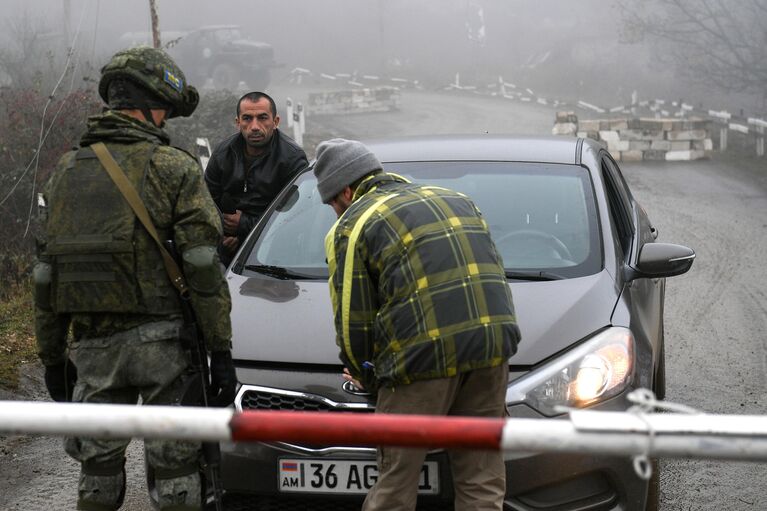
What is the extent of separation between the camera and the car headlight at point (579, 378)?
360 centimetres

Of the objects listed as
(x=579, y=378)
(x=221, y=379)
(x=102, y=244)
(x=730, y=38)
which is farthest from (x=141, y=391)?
(x=730, y=38)

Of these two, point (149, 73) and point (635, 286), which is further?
point (635, 286)

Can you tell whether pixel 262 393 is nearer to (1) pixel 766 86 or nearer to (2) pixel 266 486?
(2) pixel 266 486

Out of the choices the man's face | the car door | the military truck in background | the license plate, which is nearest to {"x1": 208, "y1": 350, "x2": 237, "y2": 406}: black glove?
the license plate

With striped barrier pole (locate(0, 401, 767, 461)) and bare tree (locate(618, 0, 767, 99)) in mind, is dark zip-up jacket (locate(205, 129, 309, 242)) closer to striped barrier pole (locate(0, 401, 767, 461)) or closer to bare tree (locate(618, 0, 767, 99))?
striped barrier pole (locate(0, 401, 767, 461))

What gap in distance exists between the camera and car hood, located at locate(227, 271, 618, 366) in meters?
3.80

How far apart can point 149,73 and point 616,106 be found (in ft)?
93.5

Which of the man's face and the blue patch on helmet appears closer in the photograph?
the blue patch on helmet

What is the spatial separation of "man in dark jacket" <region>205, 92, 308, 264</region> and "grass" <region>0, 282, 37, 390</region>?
1.71m

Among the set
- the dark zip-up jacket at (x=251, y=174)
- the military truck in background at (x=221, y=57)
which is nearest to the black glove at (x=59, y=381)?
the dark zip-up jacket at (x=251, y=174)

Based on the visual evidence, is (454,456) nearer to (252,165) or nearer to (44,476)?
(44,476)

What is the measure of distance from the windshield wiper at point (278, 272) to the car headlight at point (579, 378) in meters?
1.28

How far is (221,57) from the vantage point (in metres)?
30.5

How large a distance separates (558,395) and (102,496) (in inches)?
62.5
